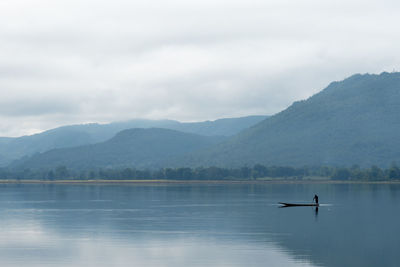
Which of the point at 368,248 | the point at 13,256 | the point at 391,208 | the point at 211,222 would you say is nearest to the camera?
the point at 13,256

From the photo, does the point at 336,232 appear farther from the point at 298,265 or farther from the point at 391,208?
the point at 391,208

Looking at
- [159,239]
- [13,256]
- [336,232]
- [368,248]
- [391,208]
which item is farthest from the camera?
[391,208]

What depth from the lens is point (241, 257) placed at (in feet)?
185

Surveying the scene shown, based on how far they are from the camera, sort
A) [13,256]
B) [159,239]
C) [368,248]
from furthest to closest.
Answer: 1. [159,239]
2. [368,248]
3. [13,256]

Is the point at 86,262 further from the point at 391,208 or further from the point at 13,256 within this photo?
the point at 391,208

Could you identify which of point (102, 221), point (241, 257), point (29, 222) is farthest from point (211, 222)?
point (241, 257)

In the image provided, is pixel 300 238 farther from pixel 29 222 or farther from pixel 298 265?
pixel 29 222

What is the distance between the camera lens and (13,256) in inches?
2260

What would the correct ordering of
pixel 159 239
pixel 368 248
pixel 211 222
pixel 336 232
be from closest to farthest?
pixel 368 248 → pixel 159 239 → pixel 336 232 → pixel 211 222

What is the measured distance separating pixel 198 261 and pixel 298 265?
8341mm

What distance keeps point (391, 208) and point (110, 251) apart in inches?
2601

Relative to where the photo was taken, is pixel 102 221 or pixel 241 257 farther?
pixel 102 221

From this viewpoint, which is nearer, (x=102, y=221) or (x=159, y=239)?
(x=159, y=239)

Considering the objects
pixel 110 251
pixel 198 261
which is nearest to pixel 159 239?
pixel 110 251
